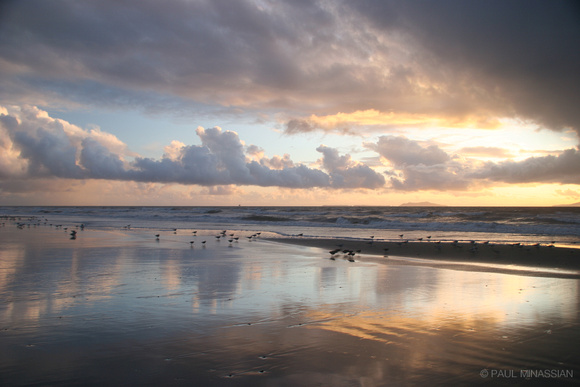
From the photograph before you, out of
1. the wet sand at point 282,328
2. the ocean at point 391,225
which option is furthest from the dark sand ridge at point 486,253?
the ocean at point 391,225

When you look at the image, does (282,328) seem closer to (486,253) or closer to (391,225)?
(486,253)

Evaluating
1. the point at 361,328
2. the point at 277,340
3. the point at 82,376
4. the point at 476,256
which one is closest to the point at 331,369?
the point at 277,340

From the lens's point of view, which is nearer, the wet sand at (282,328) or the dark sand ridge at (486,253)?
the wet sand at (282,328)

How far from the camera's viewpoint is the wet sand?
4812 millimetres

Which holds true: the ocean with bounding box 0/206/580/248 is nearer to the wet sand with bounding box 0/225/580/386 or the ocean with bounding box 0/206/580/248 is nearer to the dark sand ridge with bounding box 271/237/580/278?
the dark sand ridge with bounding box 271/237/580/278

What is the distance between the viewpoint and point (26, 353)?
525 centimetres

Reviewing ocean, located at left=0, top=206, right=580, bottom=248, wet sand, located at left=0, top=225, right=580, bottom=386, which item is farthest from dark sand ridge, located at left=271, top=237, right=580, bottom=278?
ocean, located at left=0, top=206, right=580, bottom=248

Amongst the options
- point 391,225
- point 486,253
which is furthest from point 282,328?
point 391,225

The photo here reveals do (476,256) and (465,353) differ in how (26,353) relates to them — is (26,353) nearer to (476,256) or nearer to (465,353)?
(465,353)

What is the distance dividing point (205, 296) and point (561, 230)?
33774mm

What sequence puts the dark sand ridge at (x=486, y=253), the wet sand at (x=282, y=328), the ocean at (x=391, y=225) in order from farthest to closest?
the ocean at (x=391, y=225) → the dark sand ridge at (x=486, y=253) → the wet sand at (x=282, y=328)

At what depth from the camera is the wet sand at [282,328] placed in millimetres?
4812

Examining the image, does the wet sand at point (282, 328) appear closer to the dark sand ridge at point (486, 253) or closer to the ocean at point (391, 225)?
the dark sand ridge at point (486, 253)

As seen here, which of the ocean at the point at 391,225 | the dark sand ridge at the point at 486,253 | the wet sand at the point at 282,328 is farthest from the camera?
the ocean at the point at 391,225
